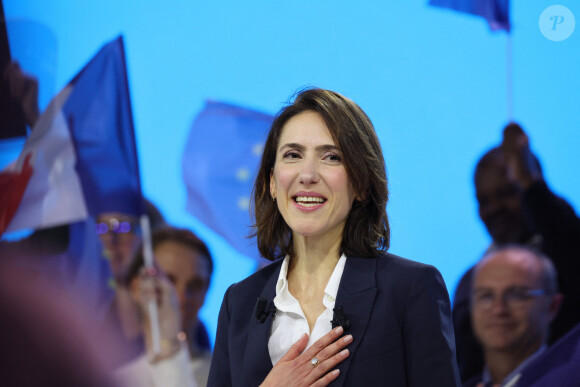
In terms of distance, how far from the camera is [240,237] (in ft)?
13.2

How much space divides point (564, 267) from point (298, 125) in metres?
2.53

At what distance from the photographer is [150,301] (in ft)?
13.4

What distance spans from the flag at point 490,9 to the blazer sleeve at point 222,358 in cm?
270

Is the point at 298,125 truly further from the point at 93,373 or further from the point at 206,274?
the point at 93,373

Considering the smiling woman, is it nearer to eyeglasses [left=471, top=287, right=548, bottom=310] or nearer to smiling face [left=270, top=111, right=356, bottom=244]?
smiling face [left=270, top=111, right=356, bottom=244]

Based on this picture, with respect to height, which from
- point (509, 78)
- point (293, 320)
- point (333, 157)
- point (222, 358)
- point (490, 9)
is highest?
point (490, 9)

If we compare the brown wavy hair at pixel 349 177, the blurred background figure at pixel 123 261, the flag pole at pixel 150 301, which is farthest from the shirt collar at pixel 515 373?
the brown wavy hair at pixel 349 177

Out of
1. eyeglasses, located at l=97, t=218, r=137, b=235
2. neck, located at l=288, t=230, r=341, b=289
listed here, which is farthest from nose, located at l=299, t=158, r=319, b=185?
eyeglasses, located at l=97, t=218, r=137, b=235

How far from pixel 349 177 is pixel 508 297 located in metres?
2.42

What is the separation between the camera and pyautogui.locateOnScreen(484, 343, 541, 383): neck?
140 inches

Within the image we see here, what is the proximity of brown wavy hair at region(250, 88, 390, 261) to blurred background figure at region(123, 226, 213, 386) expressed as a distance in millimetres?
2352

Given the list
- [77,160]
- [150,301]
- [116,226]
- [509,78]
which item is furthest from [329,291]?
[77,160]

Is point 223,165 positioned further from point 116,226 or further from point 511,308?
point 511,308

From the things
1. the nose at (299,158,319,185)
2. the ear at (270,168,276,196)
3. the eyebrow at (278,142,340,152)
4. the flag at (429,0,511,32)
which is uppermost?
the flag at (429,0,511,32)
